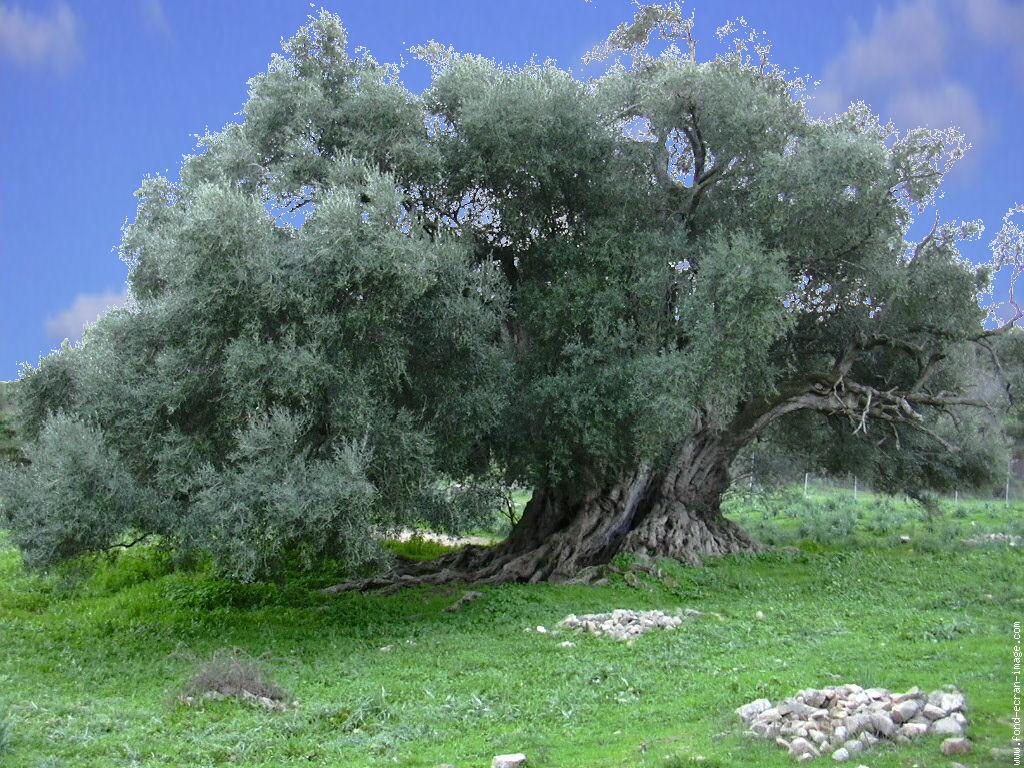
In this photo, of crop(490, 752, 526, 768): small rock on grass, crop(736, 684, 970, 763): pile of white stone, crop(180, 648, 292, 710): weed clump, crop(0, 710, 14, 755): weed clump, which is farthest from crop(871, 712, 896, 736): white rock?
crop(0, 710, 14, 755): weed clump

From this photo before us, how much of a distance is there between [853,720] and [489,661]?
709 cm

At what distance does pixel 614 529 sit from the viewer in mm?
24438

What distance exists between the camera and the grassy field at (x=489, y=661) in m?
10.6

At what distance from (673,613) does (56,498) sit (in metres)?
11.0

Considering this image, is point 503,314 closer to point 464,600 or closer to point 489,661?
point 464,600

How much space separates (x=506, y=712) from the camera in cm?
1217

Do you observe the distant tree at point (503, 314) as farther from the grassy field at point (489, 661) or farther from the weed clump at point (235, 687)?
the weed clump at point (235, 687)

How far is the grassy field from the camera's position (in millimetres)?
10562

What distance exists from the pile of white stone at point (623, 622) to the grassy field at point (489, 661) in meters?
0.41

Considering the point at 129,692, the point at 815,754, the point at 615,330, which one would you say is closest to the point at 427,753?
the point at 815,754

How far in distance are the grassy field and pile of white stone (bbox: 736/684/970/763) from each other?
20 centimetres

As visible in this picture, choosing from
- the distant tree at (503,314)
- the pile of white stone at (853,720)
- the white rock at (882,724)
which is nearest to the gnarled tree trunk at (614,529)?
the distant tree at (503,314)

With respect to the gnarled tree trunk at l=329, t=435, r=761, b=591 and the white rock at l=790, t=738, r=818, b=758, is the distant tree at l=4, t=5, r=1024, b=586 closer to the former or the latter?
the gnarled tree trunk at l=329, t=435, r=761, b=591

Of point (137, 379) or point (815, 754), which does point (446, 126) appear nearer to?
point (137, 379)
